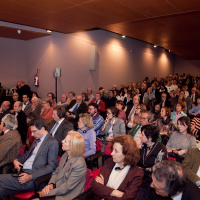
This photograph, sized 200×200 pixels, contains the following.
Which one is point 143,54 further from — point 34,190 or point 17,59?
point 34,190

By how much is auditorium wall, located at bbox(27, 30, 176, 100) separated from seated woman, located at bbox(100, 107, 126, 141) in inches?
192

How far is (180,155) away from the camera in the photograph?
9.15 feet

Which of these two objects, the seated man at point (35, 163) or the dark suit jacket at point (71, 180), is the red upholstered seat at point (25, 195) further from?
the dark suit jacket at point (71, 180)

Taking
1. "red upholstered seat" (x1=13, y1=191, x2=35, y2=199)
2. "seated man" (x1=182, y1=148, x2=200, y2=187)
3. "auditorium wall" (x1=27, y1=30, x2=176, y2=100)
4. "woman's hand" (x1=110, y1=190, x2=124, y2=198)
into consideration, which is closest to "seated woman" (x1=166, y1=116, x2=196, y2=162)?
"seated man" (x1=182, y1=148, x2=200, y2=187)

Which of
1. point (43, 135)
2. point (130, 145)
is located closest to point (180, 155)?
point (130, 145)

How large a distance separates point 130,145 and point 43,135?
4.51ft

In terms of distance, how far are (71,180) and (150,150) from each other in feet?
3.58

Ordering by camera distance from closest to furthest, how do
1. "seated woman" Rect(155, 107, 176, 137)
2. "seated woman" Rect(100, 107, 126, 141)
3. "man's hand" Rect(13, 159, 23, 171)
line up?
1. "man's hand" Rect(13, 159, 23, 171)
2. "seated woman" Rect(100, 107, 126, 141)
3. "seated woman" Rect(155, 107, 176, 137)

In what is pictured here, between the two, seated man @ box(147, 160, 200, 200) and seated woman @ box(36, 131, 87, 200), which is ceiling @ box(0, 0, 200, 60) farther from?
seated man @ box(147, 160, 200, 200)

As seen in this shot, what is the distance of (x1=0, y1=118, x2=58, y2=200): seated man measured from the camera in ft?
7.76

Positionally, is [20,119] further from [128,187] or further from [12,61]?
[12,61]

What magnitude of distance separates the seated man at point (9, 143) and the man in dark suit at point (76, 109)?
2.13 metres

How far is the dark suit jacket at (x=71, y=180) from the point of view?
203cm

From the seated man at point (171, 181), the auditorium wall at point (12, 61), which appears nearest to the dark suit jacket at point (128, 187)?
the seated man at point (171, 181)
